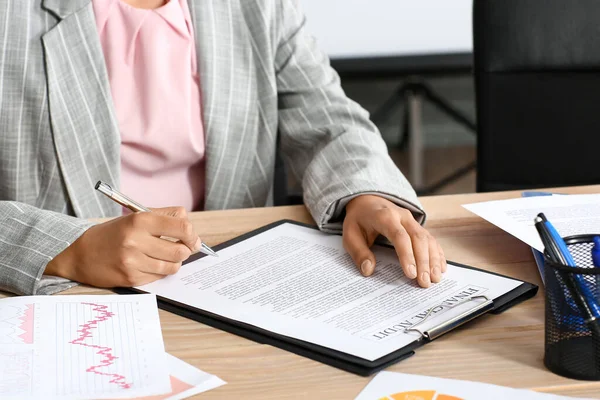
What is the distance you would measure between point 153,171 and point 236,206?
153mm

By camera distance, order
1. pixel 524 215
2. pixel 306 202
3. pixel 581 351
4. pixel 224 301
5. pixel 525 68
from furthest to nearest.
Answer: pixel 525 68 < pixel 306 202 < pixel 524 215 < pixel 224 301 < pixel 581 351

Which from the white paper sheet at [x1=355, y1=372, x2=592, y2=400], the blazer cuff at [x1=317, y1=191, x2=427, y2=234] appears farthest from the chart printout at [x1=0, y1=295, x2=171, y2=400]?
the blazer cuff at [x1=317, y1=191, x2=427, y2=234]

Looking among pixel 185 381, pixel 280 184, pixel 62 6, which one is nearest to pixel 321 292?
pixel 185 381

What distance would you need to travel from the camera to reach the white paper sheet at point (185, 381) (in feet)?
2.18

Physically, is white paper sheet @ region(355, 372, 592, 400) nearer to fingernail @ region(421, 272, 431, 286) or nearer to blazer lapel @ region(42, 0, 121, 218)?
fingernail @ region(421, 272, 431, 286)

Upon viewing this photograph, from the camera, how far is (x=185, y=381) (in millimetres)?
688

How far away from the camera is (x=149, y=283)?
35.1 inches

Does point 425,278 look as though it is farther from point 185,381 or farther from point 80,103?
point 80,103

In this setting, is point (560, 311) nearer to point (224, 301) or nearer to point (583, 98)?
point (224, 301)

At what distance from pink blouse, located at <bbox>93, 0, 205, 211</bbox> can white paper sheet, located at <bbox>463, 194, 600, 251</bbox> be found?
19.7 inches

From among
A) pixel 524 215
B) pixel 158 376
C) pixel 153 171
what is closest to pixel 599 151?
pixel 524 215

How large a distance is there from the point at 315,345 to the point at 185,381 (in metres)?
0.12

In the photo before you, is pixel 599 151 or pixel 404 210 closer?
pixel 404 210

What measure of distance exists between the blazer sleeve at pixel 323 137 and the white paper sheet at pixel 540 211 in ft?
0.30
